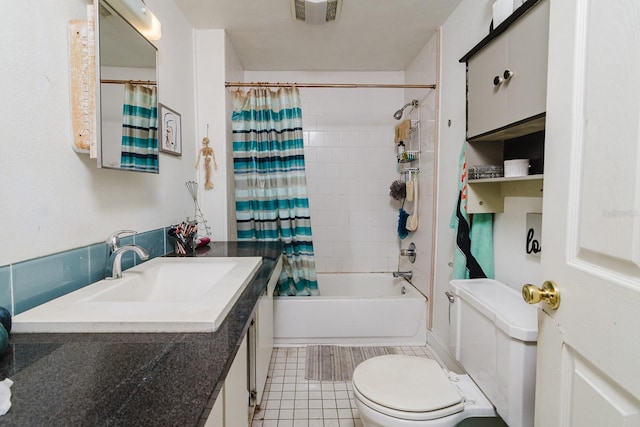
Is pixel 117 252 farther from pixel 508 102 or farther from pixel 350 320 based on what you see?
pixel 350 320

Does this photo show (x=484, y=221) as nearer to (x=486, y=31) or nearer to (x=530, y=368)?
(x=530, y=368)

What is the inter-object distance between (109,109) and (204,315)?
86 cm

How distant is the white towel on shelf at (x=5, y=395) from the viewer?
0.46 m

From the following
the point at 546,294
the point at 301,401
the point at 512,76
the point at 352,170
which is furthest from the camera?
the point at 352,170

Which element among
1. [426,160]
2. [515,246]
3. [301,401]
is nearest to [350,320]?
[301,401]

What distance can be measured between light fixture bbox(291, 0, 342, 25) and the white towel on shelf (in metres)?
2.04

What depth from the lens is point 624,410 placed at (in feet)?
1.72

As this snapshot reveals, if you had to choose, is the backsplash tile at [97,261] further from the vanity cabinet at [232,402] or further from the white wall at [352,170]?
the white wall at [352,170]

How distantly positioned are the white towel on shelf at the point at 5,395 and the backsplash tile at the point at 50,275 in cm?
34

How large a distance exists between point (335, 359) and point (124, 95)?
1.96 metres

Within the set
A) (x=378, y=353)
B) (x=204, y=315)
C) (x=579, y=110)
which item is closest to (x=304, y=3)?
(x=579, y=110)

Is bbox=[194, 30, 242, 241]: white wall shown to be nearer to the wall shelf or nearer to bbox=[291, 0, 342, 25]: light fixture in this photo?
bbox=[291, 0, 342, 25]: light fixture

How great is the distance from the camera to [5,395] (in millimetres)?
487

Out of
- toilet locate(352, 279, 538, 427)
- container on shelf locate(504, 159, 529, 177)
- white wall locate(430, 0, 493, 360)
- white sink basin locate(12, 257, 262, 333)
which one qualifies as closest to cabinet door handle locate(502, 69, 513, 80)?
container on shelf locate(504, 159, 529, 177)
